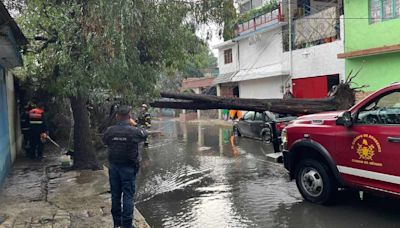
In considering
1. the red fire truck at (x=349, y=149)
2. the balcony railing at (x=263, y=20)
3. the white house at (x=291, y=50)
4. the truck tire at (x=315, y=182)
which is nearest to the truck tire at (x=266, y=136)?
the white house at (x=291, y=50)

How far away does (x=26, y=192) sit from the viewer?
7.82 meters

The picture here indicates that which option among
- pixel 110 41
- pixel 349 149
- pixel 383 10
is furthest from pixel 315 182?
pixel 383 10

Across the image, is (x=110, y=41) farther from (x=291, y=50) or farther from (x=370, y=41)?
(x=291, y=50)

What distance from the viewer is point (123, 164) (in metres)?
5.57

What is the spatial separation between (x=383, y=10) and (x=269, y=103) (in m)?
9.22

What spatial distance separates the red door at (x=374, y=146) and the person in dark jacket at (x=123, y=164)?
114 inches

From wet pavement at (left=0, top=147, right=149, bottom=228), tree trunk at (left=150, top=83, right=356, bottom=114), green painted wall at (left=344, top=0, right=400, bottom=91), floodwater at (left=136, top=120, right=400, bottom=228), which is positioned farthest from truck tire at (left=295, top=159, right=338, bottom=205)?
green painted wall at (left=344, top=0, right=400, bottom=91)

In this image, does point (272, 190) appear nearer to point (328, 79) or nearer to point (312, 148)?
point (312, 148)

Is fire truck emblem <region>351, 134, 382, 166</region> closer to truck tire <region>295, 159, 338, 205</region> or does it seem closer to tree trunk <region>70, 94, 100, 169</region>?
truck tire <region>295, 159, 338, 205</region>

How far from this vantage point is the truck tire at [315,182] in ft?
21.3

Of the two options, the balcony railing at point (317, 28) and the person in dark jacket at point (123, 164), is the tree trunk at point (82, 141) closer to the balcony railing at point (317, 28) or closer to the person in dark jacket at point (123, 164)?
the person in dark jacket at point (123, 164)

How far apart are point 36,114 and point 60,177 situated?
3.29 meters

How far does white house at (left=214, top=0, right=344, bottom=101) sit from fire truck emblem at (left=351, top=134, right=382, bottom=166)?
12.8 m

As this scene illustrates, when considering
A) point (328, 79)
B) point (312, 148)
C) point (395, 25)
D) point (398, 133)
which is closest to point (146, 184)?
point (312, 148)
